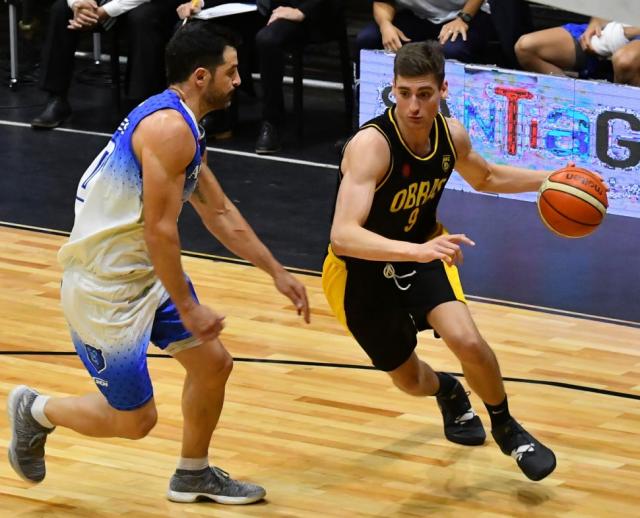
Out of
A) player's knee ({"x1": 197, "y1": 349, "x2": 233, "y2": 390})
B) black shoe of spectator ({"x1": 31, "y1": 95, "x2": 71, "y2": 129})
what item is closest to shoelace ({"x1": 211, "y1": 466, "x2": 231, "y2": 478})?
player's knee ({"x1": 197, "y1": 349, "x2": 233, "y2": 390})

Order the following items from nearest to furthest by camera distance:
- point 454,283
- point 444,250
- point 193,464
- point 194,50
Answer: point 444,250 < point 194,50 < point 193,464 < point 454,283

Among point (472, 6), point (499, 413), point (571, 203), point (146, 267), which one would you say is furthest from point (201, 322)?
point (472, 6)

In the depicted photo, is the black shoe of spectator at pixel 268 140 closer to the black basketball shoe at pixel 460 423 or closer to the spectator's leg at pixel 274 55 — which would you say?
the spectator's leg at pixel 274 55

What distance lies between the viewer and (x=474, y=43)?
8719mm

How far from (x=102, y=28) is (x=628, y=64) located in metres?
4.11

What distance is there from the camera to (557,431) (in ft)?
15.9

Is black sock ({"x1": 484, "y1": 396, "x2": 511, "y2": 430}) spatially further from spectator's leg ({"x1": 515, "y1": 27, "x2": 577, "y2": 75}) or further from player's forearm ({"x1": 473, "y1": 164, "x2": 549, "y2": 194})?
spectator's leg ({"x1": 515, "y1": 27, "x2": 577, "y2": 75})

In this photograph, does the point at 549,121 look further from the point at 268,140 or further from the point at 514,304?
the point at 514,304

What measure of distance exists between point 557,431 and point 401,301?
0.94 metres

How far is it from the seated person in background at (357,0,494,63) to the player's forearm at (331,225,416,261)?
484 cm

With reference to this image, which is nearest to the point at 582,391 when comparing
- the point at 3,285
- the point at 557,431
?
the point at 557,431

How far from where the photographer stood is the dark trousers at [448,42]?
8.63m

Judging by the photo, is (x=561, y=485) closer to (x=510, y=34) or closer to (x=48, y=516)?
(x=48, y=516)

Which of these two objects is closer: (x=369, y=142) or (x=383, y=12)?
(x=369, y=142)
